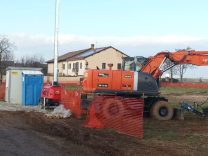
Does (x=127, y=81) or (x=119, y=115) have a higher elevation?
(x=127, y=81)

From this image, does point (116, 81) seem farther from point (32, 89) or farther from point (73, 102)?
point (32, 89)

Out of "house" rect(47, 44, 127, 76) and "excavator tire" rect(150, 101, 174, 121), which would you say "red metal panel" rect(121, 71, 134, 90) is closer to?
"excavator tire" rect(150, 101, 174, 121)

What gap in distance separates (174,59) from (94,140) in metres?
12.1

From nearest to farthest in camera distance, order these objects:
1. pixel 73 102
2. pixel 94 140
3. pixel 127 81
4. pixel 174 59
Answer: pixel 94 140 < pixel 127 81 < pixel 73 102 < pixel 174 59

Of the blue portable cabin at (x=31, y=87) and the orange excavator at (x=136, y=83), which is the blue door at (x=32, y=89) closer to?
the blue portable cabin at (x=31, y=87)

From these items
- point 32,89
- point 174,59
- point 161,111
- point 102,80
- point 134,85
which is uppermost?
point 174,59

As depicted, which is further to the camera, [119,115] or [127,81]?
[127,81]

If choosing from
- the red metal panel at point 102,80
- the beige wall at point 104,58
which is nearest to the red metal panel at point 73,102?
the red metal panel at point 102,80

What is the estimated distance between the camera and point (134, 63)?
2727 centimetres

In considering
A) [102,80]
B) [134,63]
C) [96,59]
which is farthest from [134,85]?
[96,59]

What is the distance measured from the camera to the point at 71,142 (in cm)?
1569

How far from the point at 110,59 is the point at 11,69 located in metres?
69.1

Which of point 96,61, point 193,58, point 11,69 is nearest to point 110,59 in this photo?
point 96,61

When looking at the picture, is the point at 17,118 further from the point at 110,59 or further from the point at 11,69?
the point at 110,59
